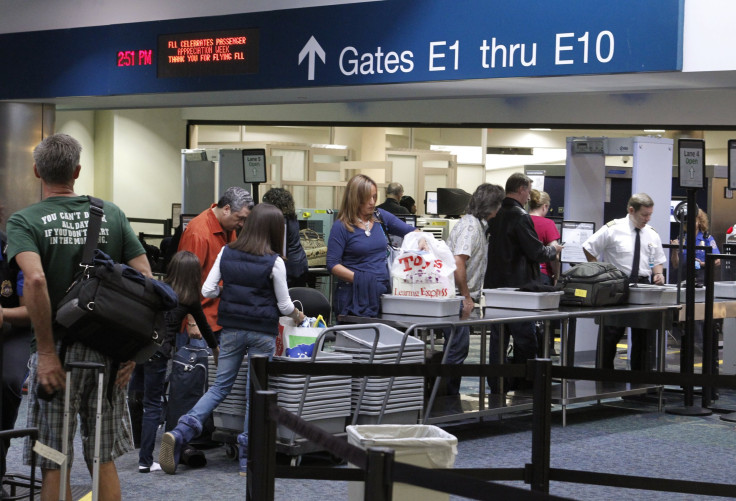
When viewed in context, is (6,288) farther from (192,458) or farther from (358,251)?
(358,251)

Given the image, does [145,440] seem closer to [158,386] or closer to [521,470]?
[158,386]

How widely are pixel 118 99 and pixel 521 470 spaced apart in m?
8.60

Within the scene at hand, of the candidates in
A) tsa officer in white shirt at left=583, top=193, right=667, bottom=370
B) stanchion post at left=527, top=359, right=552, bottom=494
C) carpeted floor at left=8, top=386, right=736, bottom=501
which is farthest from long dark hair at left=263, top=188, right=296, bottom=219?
stanchion post at left=527, top=359, right=552, bottom=494

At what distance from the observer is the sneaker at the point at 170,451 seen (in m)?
5.44

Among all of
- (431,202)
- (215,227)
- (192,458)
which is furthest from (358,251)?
(431,202)

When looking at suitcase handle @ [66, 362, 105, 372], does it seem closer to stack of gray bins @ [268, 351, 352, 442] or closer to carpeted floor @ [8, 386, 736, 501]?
carpeted floor @ [8, 386, 736, 501]

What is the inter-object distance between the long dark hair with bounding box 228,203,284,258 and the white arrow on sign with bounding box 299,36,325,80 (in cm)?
398

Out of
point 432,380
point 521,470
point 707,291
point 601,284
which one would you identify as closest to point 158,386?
point 432,380

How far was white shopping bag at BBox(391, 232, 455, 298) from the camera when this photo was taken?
21.2 feet

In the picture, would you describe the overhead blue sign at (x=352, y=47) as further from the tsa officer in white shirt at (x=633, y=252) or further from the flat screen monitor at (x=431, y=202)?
the flat screen monitor at (x=431, y=202)

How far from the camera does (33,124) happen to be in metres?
11.6

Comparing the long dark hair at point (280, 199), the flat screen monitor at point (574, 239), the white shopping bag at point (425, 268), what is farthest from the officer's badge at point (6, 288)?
the flat screen monitor at point (574, 239)

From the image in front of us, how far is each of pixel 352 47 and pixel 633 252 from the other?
2.93 meters

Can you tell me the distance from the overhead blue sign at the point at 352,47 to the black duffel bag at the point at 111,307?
4857mm
